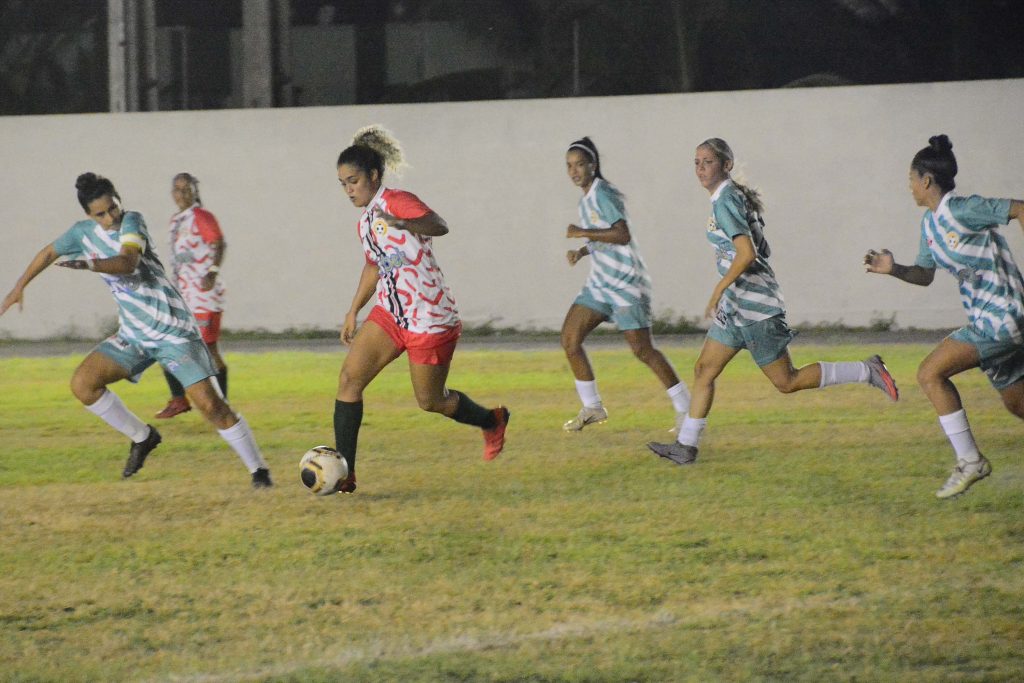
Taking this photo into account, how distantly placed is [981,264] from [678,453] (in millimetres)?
2303

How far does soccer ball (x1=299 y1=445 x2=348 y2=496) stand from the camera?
24.3 ft

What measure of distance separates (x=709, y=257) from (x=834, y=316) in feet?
5.98

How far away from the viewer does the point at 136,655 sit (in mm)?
4836

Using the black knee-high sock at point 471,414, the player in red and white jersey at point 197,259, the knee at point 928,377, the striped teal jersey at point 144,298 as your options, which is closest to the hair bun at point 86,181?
the striped teal jersey at point 144,298

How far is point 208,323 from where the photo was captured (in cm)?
1086

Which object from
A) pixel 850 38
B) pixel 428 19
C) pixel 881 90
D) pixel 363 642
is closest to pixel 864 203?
pixel 881 90

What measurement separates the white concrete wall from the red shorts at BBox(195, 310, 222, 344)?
782 cm

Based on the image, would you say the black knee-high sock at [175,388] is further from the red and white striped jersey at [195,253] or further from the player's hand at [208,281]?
the player's hand at [208,281]

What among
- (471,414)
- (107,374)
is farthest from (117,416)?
(471,414)

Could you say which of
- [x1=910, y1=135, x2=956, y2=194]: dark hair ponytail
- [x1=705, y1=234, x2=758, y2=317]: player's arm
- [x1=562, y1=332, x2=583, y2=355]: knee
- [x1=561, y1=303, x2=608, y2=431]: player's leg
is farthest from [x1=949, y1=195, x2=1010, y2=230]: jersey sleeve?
[x1=562, y1=332, x2=583, y2=355]: knee

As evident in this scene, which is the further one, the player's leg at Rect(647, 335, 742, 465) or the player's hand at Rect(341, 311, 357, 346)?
the player's leg at Rect(647, 335, 742, 465)

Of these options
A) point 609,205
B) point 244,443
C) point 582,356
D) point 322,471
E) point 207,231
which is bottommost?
point 322,471

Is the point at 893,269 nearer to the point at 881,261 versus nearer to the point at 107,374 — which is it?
the point at 881,261

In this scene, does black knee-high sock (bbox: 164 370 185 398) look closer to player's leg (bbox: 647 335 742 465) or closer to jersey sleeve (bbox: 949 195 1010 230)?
player's leg (bbox: 647 335 742 465)
